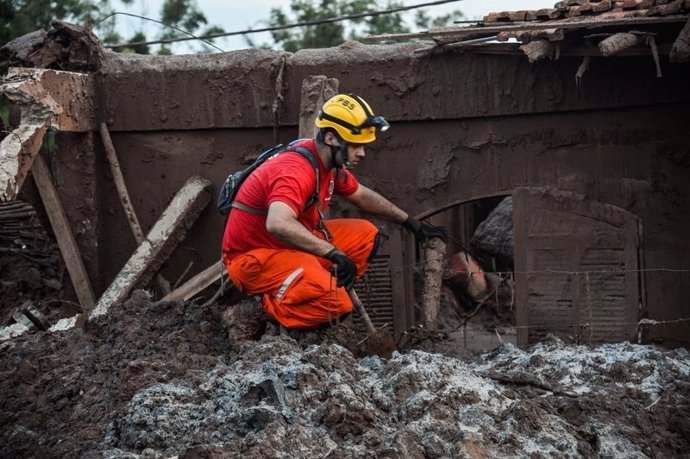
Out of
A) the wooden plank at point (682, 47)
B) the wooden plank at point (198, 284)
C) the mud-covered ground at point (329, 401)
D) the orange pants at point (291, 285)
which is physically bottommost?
the mud-covered ground at point (329, 401)

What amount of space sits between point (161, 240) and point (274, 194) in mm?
2424

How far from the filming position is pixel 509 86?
30.1 feet

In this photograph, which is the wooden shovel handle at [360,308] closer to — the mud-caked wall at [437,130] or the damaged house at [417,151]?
the damaged house at [417,151]

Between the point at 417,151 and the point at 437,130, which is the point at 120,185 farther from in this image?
the point at 437,130

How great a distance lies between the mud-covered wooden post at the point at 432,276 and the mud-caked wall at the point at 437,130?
1168 mm

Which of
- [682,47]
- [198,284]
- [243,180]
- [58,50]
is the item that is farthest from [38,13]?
[682,47]

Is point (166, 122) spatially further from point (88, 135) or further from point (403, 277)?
point (403, 277)

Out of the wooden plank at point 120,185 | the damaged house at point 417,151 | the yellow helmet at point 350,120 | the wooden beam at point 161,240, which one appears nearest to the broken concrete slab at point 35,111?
the damaged house at point 417,151

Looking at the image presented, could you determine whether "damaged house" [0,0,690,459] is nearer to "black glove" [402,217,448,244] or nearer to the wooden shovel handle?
"black glove" [402,217,448,244]

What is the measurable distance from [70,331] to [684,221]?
4319 mm

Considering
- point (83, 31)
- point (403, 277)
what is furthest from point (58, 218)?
point (403, 277)

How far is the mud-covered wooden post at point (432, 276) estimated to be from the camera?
8.31 m

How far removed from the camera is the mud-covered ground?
598 centimetres

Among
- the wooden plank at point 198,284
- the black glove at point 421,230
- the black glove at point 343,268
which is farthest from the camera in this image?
the wooden plank at point 198,284
